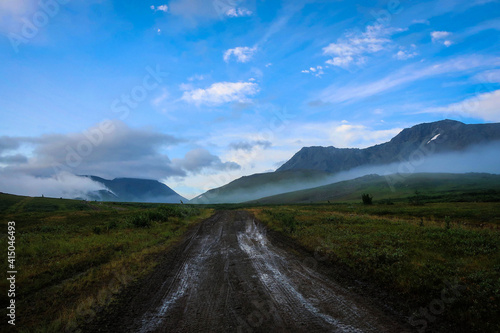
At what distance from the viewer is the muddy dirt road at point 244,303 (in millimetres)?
6027

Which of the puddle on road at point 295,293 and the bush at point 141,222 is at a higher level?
the bush at point 141,222

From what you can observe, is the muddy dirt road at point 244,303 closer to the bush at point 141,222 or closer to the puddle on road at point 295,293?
the puddle on road at point 295,293

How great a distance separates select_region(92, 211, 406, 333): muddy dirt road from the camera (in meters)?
6.03

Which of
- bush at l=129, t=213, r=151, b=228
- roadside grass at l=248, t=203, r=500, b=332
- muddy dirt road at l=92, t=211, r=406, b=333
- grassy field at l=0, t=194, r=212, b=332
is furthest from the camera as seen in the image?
bush at l=129, t=213, r=151, b=228

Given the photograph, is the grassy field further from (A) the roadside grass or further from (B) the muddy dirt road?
(A) the roadside grass

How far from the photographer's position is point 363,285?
871cm

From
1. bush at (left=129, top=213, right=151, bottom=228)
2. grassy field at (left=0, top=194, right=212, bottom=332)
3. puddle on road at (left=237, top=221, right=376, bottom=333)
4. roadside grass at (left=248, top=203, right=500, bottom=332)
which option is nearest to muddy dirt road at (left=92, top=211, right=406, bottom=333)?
puddle on road at (left=237, top=221, right=376, bottom=333)

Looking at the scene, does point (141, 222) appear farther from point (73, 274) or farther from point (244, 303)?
point (244, 303)

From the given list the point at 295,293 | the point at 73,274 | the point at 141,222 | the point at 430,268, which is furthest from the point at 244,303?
the point at 141,222

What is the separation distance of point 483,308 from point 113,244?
18.6 metres

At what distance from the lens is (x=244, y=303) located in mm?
7336

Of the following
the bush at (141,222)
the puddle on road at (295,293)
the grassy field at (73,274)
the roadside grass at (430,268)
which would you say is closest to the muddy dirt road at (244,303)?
the puddle on road at (295,293)

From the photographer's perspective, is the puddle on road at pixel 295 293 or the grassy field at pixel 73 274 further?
the grassy field at pixel 73 274

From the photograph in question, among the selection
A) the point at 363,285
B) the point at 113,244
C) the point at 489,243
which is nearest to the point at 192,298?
the point at 363,285
